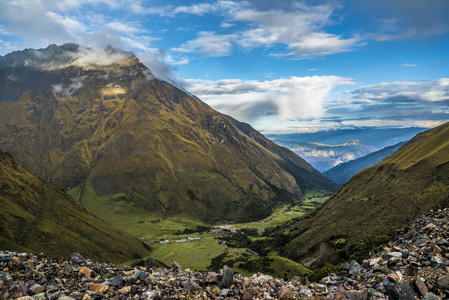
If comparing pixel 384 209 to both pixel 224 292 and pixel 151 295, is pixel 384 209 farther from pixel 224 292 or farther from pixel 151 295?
pixel 151 295

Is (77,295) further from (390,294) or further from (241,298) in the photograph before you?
(390,294)

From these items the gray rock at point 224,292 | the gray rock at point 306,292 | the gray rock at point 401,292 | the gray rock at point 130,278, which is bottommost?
the gray rock at point 306,292

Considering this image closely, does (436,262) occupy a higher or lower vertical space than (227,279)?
higher

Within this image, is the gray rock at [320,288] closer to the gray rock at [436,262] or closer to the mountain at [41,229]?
the gray rock at [436,262]

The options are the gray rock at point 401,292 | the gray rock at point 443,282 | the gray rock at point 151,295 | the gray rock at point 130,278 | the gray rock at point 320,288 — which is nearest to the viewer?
the gray rock at point 401,292

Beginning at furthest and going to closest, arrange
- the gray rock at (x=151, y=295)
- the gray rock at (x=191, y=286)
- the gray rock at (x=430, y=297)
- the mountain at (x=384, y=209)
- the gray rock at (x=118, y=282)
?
the mountain at (x=384, y=209) < the gray rock at (x=191, y=286) < the gray rock at (x=118, y=282) < the gray rock at (x=151, y=295) < the gray rock at (x=430, y=297)

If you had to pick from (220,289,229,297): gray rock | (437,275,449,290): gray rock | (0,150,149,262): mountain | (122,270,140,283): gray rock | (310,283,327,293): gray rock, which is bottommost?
(0,150,149,262): mountain

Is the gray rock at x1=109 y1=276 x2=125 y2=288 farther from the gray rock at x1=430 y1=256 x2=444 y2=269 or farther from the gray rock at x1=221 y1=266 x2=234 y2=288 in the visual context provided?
the gray rock at x1=430 y1=256 x2=444 y2=269

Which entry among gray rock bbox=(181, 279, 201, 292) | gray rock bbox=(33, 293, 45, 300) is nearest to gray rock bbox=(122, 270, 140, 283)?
gray rock bbox=(181, 279, 201, 292)

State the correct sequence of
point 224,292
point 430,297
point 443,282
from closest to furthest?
point 430,297 < point 443,282 < point 224,292

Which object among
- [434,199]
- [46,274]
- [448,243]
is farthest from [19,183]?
[434,199]

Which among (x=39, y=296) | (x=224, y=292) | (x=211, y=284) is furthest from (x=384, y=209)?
(x=39, y=296)

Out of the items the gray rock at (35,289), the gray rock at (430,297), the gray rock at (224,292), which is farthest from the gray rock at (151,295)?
the gray rock at (430,297)
